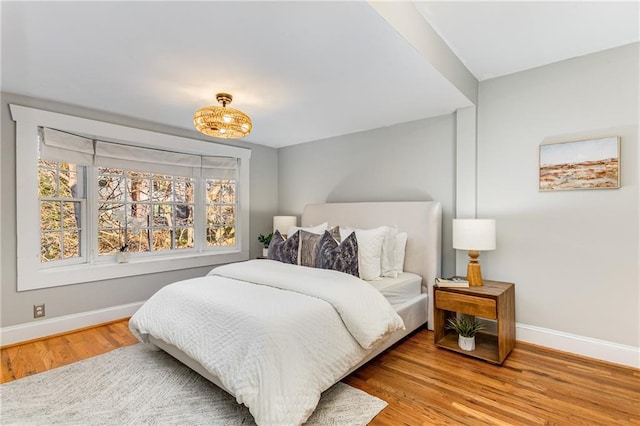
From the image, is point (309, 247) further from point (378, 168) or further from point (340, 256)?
point (378, 168)

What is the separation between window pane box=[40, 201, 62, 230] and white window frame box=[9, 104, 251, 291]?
13 centimetres

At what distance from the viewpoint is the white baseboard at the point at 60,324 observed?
9.04 feet

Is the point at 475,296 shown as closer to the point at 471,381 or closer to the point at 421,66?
the point at 471,381

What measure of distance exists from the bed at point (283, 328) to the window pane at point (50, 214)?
4.94ft

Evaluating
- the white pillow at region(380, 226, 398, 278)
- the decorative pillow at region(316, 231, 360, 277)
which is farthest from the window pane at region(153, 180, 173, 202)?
the white pillow at region(380, 226, 398, 278)

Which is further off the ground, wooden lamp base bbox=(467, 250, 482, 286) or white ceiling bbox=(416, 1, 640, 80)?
white ceiling bbox=(416, 1, 640, 80)

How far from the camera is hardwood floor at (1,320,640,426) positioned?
1792mm

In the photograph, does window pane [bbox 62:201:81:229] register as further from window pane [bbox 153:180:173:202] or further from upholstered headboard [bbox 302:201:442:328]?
upholstered headboard [bbox 302:201:442:328]

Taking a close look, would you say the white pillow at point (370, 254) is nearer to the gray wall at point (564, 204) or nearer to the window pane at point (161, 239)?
the gray wall at point (564, 204)

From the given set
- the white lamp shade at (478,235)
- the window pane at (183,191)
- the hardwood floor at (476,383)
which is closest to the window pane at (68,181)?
the window pane at (183,191)

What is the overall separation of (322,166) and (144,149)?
7.46 ft

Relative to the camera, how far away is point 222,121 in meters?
2.44

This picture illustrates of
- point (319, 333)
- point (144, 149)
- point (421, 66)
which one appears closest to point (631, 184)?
point (421, 66)

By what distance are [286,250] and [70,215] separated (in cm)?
231
